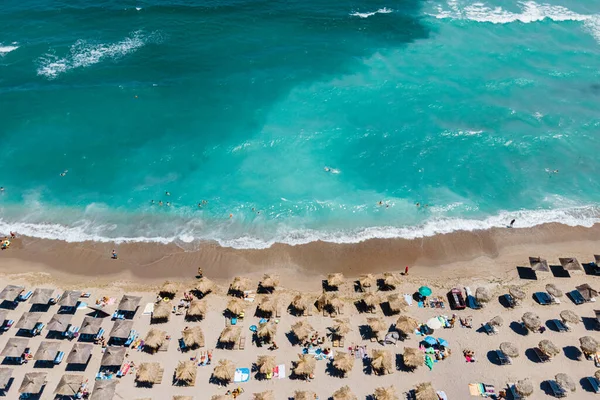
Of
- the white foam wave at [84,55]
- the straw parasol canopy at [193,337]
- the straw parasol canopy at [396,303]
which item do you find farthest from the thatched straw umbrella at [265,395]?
the white foam wave at [84,55]

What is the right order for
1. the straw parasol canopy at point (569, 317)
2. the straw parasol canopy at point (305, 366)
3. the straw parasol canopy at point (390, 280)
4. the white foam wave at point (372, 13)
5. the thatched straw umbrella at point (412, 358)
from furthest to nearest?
1. the white foam wave at point (372, 13)
2. the straw parasol canopy at point (390, 280)
3. the straw parasol canopy at point (569, 317)
4. the thatched straw umbrella at point (412, 358)
5. the straw parasol canopy at point (305, 366)

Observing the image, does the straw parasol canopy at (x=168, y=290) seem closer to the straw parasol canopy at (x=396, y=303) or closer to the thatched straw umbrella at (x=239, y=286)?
the thatched straw umbrella at (x=239, y=286)

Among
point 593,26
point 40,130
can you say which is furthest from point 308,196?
point 593,26

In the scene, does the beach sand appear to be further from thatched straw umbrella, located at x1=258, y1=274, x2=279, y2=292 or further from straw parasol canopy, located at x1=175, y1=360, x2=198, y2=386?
thatched straw umbrella, located at x1=258, y1=274, x2=279, y2=292

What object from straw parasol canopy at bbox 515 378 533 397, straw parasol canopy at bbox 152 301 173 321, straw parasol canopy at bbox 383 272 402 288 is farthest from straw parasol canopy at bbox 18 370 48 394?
straw parasol canopy at bbox 515 378 533 397

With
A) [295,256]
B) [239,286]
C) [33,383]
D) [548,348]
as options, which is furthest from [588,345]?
[33,383]

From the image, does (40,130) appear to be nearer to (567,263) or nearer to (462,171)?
(462,171)
